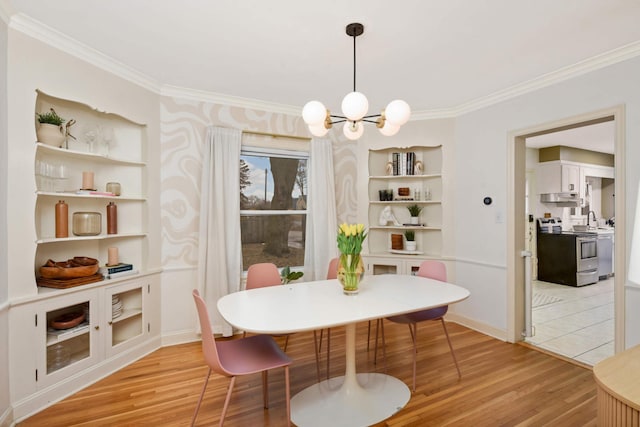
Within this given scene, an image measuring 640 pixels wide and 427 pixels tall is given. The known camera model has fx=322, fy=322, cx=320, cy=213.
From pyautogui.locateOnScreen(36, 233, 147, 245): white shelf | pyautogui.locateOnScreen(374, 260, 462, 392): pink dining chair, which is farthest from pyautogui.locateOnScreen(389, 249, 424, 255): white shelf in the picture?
pyautogui.locateOnScreen(36, 233, 147, 245): white shelf

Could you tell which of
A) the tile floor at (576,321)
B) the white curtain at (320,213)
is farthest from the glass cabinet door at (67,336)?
the tile floor at (576,321)

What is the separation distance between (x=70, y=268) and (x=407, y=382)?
8.97 ft

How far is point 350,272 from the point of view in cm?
228

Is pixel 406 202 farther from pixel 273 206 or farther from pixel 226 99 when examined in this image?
pixel 226 99

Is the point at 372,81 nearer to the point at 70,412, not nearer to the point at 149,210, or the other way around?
the point at 149,210

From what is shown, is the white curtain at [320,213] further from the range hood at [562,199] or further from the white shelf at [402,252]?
the range hood at [562,199]

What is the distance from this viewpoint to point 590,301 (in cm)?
478

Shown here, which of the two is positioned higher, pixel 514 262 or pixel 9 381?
pixel 514 262

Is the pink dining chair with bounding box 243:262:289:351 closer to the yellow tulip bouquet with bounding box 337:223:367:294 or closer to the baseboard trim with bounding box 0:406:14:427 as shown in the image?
the yellow tulip bouquet with bounding box 337:223:367:294

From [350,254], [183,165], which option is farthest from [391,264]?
[183,165]

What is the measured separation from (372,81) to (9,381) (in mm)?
3577

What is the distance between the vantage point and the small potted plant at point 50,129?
2.33m

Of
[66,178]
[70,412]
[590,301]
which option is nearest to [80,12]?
[66,178]

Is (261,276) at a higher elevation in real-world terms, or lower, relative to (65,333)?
higher
